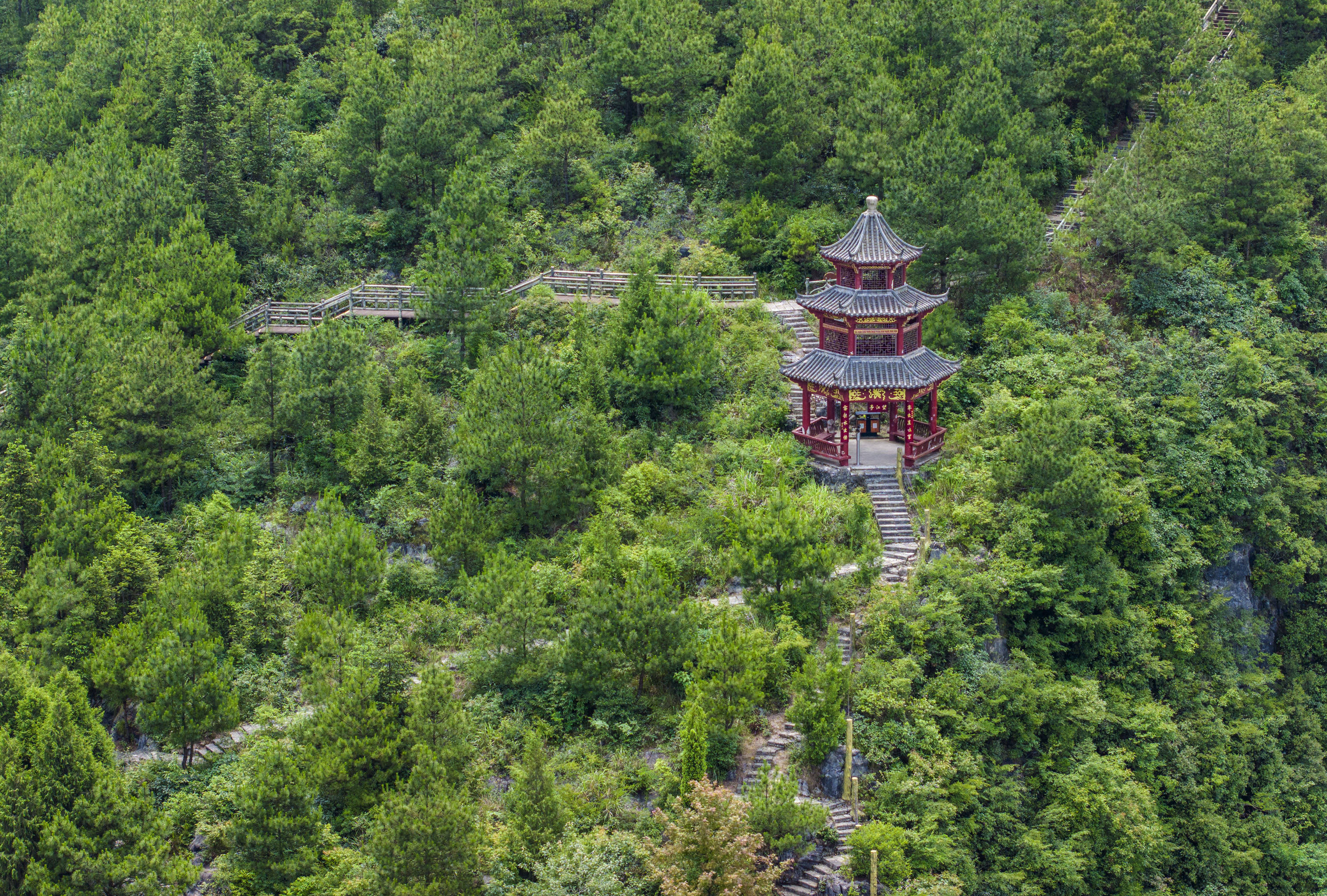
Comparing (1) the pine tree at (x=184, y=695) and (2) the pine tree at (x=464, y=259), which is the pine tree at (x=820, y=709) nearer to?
(1) the pine tree at (x=184, y=695)

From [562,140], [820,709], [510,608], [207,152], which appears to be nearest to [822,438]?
[510,608]

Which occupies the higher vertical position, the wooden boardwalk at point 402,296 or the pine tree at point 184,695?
the wooden boardwalk at point 402,296

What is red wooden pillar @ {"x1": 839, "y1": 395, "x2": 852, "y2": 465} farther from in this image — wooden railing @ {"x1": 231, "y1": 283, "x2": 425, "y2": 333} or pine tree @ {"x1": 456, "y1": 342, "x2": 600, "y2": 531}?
wooden railing @ {"x1": 231, "y1": 283, "x2": 425, "y2": 333}

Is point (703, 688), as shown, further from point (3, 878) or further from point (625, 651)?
point (3, 878)

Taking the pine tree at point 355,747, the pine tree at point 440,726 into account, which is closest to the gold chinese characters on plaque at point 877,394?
the pine tree at point 440,726

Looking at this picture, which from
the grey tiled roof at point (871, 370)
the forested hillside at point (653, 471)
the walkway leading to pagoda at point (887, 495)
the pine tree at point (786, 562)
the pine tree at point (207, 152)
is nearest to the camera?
the forested hillside at point (653, 471)

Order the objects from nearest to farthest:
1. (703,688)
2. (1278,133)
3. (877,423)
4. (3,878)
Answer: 1. (3,878)
2. (703,688)
3. (877,423)
4. (1278,133)

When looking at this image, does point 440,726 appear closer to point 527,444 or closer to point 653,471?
point 527,444

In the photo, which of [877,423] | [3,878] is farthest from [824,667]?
[3,878]
